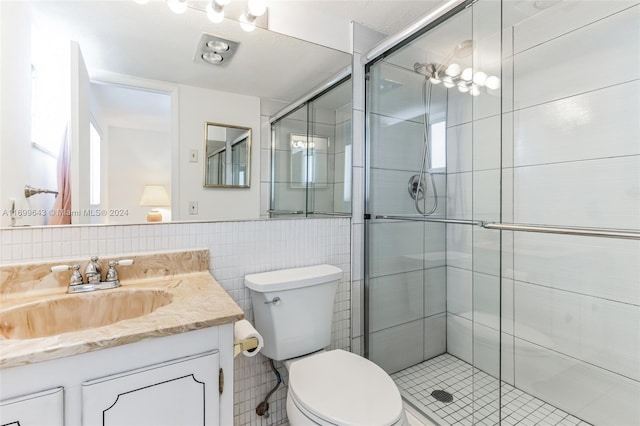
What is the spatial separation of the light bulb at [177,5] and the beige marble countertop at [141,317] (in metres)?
1.04

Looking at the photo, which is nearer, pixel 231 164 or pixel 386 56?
pixel 231 164

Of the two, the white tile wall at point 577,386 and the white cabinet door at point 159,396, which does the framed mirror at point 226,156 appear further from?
the white tile wall at point 577,386

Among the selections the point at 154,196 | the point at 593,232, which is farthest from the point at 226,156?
the point at 593,232

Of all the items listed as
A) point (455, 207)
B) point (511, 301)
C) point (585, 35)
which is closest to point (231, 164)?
point (455, 207)

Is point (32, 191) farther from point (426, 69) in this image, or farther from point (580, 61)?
point (580, 61)

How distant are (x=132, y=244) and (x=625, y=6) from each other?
7.31ft

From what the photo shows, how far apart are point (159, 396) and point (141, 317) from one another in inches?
8.0

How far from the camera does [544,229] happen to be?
1.09m

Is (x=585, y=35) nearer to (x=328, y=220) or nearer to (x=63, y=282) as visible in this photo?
(x=328, y=220)

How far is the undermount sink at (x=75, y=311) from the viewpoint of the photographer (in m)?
0.87

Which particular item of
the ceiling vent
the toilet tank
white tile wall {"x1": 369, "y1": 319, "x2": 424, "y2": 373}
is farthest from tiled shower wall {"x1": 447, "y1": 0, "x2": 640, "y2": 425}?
the ceiling vent

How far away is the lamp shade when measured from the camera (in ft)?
3.95

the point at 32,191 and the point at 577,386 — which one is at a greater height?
the point at 32,191

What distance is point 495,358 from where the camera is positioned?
4.82ft
